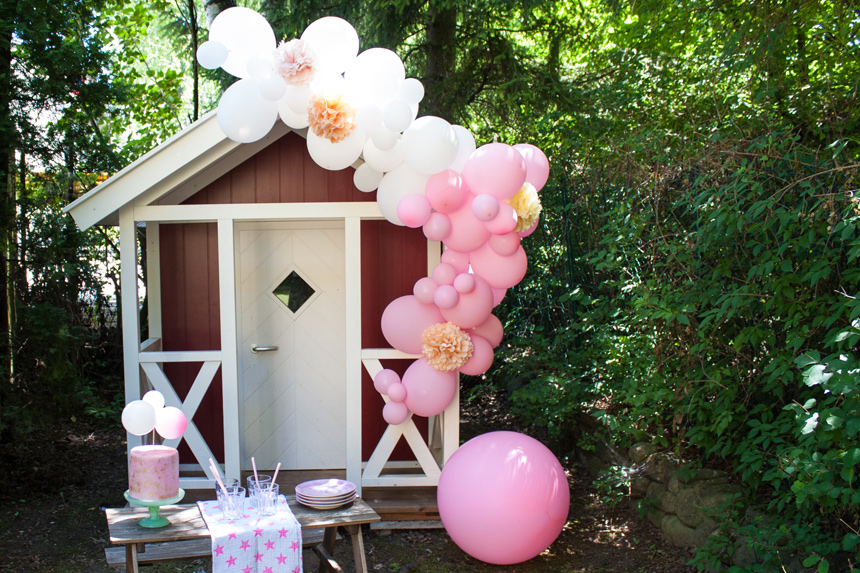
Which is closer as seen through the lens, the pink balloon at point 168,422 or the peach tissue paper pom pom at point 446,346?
the pink balloon at point 168,422

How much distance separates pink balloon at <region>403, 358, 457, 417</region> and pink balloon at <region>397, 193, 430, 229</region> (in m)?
0.94

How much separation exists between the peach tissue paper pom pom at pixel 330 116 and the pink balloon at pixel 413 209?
0.51 metres

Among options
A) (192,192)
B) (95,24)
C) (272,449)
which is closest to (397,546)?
(272,449)

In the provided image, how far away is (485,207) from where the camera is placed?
3699 millimetres

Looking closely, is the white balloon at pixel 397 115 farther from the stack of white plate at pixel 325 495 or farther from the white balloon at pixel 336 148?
the stack of white plate at pixel 325 495

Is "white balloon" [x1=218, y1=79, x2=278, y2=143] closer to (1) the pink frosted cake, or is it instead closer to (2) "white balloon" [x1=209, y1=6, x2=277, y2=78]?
(2) "white balloon" [x1=209, y1=6, x2=277, y2=78]

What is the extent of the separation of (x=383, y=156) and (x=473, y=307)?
1040mm

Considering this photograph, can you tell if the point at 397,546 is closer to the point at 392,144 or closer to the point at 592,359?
the point at 592,359

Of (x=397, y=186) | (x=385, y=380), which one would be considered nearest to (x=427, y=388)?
(x=385, y=380)

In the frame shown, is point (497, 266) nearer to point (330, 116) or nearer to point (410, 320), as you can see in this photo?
point (410, 320)

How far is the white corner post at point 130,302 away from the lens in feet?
14.8

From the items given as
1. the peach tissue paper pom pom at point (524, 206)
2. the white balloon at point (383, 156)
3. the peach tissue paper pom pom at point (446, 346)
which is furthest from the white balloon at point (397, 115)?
the peach tissue paper pom pom at point (446, 346)

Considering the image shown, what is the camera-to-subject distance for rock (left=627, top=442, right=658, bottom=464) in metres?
4.78

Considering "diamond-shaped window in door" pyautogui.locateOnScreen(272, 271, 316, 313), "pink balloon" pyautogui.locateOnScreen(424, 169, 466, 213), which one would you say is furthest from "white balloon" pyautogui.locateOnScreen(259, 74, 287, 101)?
"diamond-shaped window in door" pyautogui.locateOnScreen(272, 271, 316, 313)
